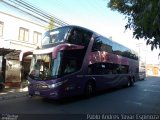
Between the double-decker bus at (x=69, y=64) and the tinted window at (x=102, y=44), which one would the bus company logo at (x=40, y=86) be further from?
the tinted window at (x=102, y=44)

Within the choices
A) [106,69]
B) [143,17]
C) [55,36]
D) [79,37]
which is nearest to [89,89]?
[79,37]

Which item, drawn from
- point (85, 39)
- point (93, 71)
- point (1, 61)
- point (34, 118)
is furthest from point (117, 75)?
point (34, 118)

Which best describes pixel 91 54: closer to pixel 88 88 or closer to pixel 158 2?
pixel 88 88

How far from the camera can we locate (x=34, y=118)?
363 inches

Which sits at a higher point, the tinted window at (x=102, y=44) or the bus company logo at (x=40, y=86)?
the tinted window at (x=102, y=44)

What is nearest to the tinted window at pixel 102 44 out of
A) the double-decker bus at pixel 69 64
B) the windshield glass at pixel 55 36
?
the double-decker bus at pixel 69 64

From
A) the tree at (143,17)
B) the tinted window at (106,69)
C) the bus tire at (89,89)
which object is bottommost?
the bus tire at (89,89)

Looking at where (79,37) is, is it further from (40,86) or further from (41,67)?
(40,86)

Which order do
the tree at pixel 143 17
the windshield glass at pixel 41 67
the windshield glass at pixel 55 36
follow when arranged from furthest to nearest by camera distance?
the windshield glass at pixel 55 36 < the windshield glass at pixel 41 67 < the tree at pixel 143 17

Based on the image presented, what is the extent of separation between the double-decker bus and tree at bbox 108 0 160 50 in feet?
9.27

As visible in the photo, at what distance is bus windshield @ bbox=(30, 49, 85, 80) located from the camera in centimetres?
1285

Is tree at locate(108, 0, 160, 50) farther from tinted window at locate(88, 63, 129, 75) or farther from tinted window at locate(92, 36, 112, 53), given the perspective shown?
tinted window at locate(88, 63, 129, 75)

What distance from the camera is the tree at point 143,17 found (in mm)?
6672

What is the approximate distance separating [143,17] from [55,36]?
7.54 metres
